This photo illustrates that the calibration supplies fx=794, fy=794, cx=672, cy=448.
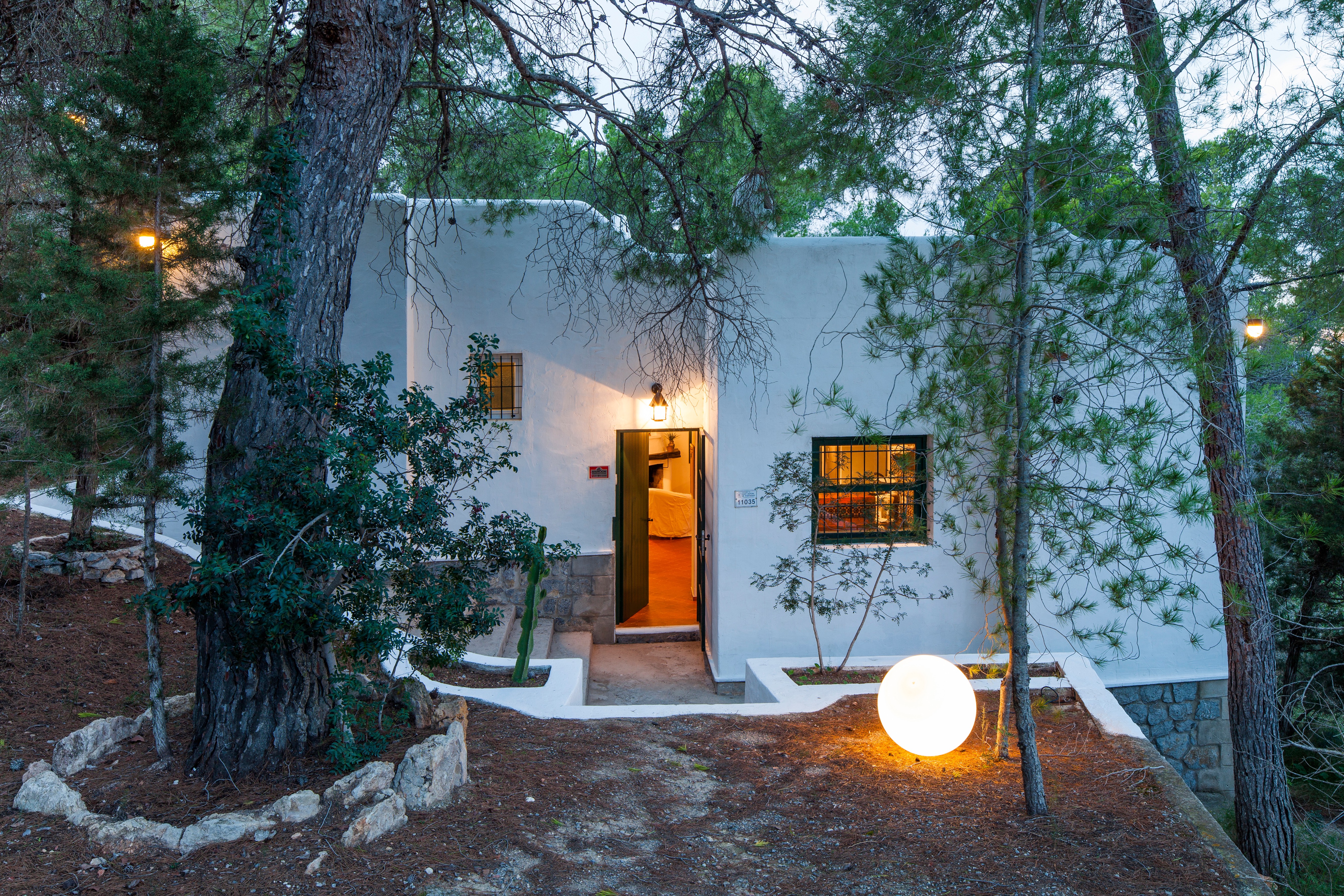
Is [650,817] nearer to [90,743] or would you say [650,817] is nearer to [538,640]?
[90,743]

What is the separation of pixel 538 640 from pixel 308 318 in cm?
458

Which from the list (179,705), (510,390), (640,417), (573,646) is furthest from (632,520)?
(179,705)

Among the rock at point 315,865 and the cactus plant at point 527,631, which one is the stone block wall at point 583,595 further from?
the rock at point 315,865

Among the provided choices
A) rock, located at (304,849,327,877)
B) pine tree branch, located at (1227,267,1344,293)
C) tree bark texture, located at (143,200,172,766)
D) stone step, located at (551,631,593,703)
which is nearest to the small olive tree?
stone step, located at (551,631,593,703)

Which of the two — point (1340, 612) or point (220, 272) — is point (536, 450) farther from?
point (1340, 612)

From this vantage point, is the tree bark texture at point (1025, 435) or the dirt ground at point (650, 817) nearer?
the dirt ground at point (650, 817)

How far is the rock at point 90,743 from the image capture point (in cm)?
356

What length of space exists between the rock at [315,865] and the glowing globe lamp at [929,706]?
2.98 m

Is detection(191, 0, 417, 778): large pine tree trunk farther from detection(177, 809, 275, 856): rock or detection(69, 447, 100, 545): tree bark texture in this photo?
detection(69, 447, 100, 545): tree bark texture

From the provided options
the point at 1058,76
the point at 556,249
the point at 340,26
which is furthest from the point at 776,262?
the point at 340,26

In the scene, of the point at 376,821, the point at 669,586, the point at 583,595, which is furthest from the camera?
the point at 669,586

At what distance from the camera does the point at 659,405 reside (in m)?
7.97

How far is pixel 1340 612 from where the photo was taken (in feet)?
24.6

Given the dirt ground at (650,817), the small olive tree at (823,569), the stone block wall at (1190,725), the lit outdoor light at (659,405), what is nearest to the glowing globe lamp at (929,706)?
the dirt ground at (650,817)
